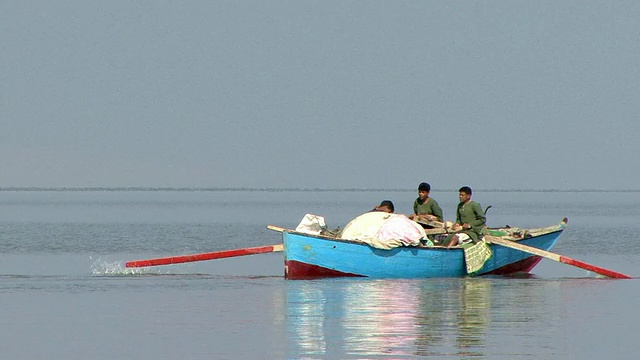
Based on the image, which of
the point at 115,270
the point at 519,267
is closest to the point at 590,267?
the point at 519,267

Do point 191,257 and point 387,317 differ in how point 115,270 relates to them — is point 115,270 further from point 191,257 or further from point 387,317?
point 387,317

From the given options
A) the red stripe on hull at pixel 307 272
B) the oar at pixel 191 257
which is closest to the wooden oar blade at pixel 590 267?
the red stripe on hull at pixel 307 272

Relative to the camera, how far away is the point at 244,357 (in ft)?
57.0

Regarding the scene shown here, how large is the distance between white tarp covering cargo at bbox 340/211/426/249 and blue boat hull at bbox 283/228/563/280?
0.84 feet

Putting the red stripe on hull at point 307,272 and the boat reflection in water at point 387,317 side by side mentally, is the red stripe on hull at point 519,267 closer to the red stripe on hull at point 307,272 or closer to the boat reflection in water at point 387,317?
the boat reflection in water at point 387,317

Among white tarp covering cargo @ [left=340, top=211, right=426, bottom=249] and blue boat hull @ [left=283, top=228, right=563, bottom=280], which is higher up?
white tarp covering cargo @ [left=340, top=211, right=426, bottom=249]

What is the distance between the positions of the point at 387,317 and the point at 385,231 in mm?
7500

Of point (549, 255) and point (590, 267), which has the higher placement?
point (549, 255)

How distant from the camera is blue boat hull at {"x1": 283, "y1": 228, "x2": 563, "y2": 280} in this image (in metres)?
29.7

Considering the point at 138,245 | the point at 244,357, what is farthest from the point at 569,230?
the point at 244,357

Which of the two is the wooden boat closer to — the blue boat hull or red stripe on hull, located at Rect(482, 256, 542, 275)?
the blue boat hull

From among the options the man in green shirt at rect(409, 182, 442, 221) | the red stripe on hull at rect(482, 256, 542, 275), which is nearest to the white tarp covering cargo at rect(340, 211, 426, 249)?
the man in green shirt at rect(409, 182, 442, 221)

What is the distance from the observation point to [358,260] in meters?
30.0

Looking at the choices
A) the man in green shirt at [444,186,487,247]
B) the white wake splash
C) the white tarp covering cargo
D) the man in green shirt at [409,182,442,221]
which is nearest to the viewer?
the white tarp covering cargo
